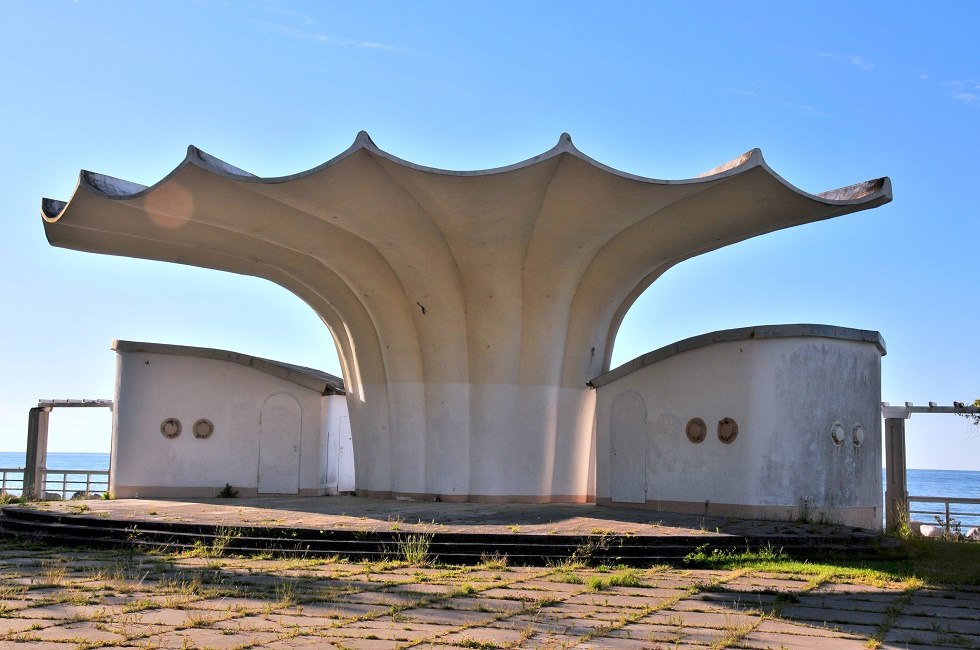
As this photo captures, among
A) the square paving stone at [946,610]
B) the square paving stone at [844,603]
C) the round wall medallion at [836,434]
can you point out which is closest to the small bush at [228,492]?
the round wall medallion at [836,434]

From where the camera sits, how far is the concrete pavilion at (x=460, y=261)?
18094mm

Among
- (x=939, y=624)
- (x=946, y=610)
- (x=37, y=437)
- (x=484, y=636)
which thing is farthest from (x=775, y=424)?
(x=37, y=437)

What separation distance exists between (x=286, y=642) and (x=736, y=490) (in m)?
12.3

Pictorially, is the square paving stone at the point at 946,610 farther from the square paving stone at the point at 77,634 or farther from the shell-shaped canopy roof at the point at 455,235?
the shell-shaped canopy roof at the point at 455,235

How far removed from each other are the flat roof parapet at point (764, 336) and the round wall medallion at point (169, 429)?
10882 mm

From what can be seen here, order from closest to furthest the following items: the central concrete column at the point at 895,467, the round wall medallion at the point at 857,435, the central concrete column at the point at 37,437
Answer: the round wall medallion at the point at 857,435, the central concrete column at the point at 895,467, the central concrete column at the point at 37,437

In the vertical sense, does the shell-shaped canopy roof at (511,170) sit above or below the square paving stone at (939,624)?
above

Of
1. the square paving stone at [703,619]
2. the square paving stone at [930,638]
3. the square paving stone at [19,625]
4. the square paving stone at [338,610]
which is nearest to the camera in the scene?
the square paving stone at [19,625]

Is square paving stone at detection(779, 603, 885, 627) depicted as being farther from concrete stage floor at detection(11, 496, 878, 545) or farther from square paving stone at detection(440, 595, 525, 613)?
concrete stage floor at detection(11, 496, 878, 545)

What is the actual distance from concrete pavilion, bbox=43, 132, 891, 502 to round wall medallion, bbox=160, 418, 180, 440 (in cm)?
394

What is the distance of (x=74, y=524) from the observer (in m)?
16.0

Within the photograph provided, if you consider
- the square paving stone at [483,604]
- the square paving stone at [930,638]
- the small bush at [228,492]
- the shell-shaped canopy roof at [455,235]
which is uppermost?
the shell-shaped canopy roof at [455,235]

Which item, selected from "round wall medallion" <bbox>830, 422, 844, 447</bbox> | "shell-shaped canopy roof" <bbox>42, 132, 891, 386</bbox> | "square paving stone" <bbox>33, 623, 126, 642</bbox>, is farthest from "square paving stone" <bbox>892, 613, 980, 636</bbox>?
"shell-shaped canopy roof" <bbox>42, 132, 891, 386</bbox>

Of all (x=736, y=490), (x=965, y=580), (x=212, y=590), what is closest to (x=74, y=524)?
(x=212, y=590)
